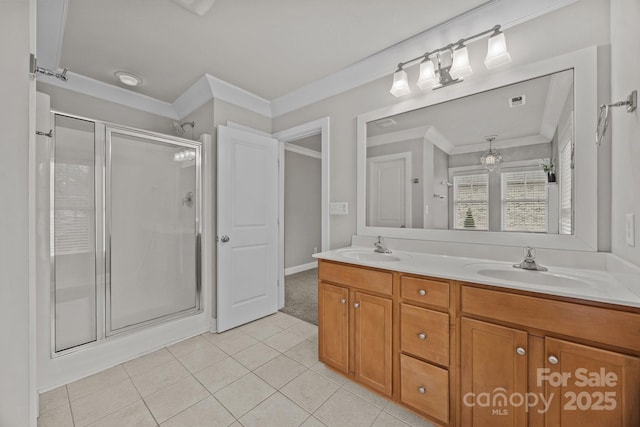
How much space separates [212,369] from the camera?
1.83 meters

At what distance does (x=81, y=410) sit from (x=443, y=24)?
335 centimetres

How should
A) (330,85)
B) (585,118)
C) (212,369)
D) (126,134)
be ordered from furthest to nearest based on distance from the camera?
(330,85)
(126,134)
(212,369)
(585,118)

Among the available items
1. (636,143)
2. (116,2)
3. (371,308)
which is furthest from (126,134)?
(636,143)

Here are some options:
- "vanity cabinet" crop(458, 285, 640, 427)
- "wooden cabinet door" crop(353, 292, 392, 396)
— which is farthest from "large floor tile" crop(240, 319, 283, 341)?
"vanity cabinet" crop(458, 285, 640, 427)

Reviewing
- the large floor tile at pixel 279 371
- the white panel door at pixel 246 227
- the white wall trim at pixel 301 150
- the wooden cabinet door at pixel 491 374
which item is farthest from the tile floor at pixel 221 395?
the white wall trim at pixel 301 150

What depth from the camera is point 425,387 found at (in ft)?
4.27

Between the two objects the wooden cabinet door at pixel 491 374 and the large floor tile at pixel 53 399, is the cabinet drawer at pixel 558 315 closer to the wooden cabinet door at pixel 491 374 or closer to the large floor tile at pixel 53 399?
the wooden cabinet door at pixel 491 374

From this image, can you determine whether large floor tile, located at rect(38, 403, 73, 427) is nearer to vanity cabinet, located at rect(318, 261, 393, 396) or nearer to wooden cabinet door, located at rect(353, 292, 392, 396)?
vanity cabinet, located at rect(318, 261, 393, 396)

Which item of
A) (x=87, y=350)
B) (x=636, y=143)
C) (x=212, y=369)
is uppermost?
(x=636, y=143)

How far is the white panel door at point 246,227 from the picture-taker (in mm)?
2396

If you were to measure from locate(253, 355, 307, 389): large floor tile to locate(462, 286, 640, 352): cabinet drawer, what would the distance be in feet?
4.16

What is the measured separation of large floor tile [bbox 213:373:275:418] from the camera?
4.81 ft

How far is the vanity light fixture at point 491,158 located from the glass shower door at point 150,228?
8.12 ft

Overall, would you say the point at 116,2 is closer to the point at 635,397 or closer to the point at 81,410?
the point at 81,410
